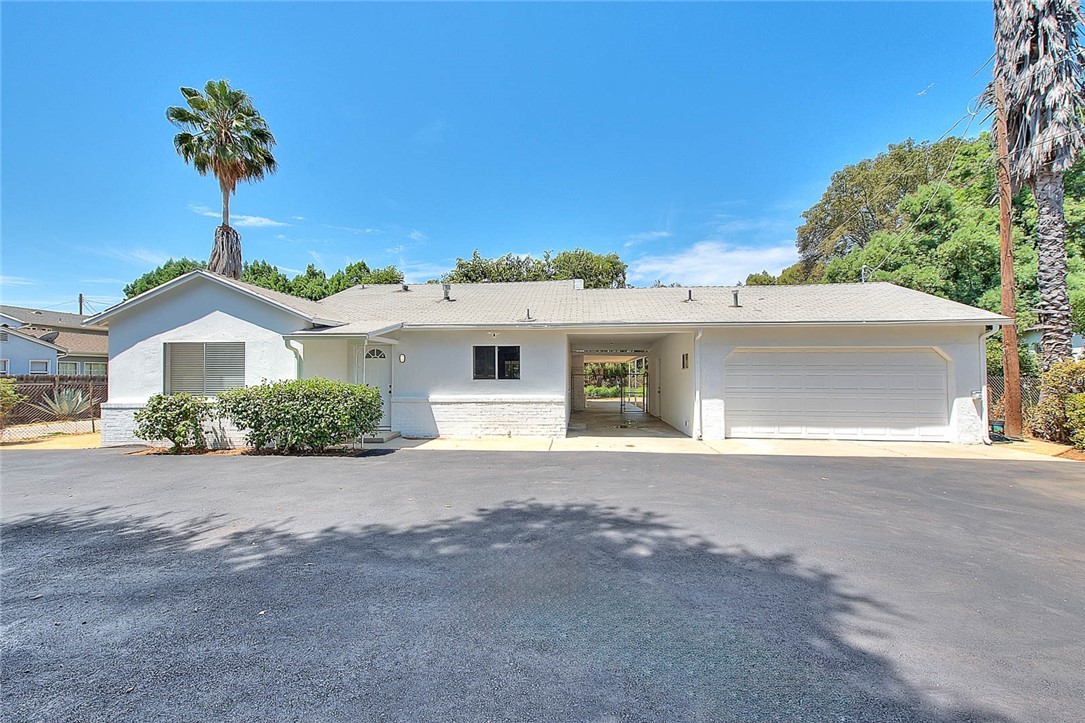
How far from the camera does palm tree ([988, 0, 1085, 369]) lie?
1127 cm

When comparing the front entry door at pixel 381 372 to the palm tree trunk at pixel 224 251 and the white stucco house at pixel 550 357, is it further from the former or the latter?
the palm tree trunk at pixel 224 251

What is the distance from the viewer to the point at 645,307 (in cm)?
1353

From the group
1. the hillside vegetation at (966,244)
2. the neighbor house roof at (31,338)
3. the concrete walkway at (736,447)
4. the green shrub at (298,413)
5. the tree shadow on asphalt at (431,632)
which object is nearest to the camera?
the tree shadow on asphalt at (431,632)

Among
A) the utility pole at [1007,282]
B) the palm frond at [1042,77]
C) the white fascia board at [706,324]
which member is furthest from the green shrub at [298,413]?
the palm frond at [1042,77]

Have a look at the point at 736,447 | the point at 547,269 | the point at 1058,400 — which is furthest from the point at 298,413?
the point at 547,269

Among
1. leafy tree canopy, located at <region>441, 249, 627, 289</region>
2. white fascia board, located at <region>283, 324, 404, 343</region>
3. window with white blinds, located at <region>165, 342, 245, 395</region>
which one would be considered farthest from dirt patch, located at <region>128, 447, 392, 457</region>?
leafy tree canopy, located at <region>441, 249, 627, 289</region>

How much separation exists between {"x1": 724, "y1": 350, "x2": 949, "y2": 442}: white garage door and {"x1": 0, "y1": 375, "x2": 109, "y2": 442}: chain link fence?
707 inches

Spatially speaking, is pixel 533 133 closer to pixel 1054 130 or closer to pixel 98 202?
pixel 1054 130

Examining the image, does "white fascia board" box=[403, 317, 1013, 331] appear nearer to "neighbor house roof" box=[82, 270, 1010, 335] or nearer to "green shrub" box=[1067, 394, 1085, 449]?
"neighbor house roof" box=[82, 270, 1010, 335]

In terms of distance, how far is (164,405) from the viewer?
10.3 meters

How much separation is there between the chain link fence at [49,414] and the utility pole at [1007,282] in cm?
2425

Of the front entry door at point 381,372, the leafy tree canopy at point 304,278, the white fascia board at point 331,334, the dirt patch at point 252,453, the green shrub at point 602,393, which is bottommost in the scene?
the dirt patch at point 252,453

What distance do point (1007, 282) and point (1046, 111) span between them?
13.8ft

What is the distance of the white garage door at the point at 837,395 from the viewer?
11711mm
